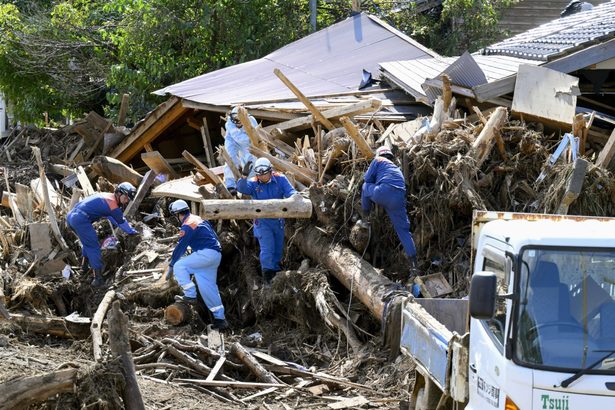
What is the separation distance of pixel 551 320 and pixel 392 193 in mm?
5976

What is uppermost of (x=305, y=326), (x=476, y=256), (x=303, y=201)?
(x=476, y=256)

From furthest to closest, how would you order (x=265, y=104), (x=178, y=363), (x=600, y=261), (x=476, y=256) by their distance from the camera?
(x=265, y=104)
(x=178, y=363)
(x=476, y=256)
(x=600, y=261)

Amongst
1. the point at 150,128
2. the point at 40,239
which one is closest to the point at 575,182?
the point at 40,239

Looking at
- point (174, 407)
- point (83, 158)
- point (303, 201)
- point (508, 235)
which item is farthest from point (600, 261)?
point (83, 158)

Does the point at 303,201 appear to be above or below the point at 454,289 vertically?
above

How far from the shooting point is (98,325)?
448 inches

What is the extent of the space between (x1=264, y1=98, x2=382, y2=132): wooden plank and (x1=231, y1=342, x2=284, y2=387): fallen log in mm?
4641

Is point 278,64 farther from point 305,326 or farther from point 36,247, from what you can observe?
point 305,326

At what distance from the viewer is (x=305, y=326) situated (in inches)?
468

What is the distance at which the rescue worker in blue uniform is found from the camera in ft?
37.7

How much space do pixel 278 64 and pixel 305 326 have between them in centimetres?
946

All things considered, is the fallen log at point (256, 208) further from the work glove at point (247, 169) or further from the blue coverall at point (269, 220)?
the work glove at point (247, 169)

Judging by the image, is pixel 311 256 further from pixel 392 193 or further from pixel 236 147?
pixel 236 147

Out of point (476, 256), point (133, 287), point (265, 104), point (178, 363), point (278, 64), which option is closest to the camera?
point (476, 256)
